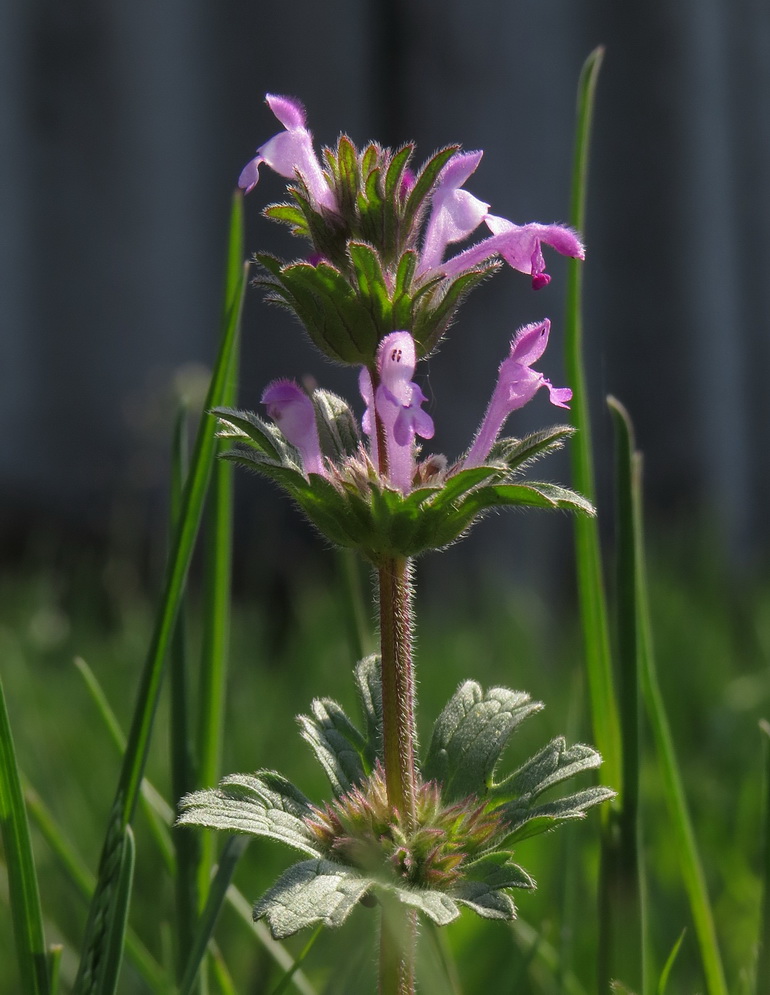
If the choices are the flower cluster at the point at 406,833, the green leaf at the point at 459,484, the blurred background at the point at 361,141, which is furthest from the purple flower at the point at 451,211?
the blurred background at the point at 361,141

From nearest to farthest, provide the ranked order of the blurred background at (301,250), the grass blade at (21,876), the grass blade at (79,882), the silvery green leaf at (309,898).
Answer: the silvery green leaf at (309,898) → the grass blade at (21,876) → the grass blade at (79,882) → the blurred background at (301,250)

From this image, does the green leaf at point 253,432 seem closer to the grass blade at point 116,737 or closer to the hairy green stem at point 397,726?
the hairy green stem at point 397,726

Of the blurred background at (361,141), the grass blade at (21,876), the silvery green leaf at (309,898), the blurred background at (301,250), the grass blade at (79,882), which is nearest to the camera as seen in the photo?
the silvery green leaf at (309,898)

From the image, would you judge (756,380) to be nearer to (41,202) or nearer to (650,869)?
(41,202)

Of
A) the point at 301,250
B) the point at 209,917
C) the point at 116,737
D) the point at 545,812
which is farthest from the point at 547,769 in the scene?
the point at 301,250

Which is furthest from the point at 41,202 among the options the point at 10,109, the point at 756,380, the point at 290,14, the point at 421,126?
the point at 756,380

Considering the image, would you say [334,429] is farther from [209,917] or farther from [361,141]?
[361,141]

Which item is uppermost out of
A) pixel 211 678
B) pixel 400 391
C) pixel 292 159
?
pixel 292 159
